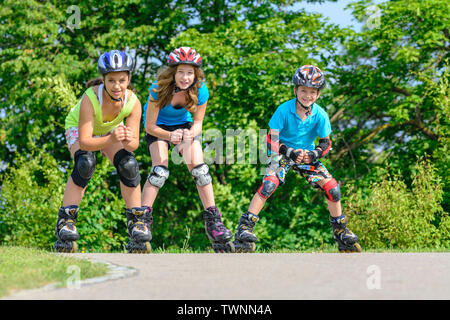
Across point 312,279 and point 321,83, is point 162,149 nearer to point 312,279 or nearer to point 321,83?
point 321,83

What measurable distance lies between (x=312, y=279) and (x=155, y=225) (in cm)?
1097

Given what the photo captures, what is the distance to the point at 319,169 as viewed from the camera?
6582mm

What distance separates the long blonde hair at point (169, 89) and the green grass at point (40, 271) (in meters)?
2.02

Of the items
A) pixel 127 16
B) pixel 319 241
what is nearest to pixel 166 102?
pixel 319 241

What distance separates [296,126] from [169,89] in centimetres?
146

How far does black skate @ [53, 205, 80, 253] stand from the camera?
19.9ft

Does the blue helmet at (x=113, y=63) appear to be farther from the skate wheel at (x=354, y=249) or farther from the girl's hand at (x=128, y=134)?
the skate wheel at (x=354, y=249)

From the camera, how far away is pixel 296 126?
6629 mm

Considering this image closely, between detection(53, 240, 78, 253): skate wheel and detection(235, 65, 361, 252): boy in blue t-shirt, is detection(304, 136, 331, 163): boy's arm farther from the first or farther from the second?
detection(53, 240, 78, 253): skate wheel

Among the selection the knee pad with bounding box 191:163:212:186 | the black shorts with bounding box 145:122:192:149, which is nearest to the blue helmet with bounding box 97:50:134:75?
the black shorts with bounding box 145:122:192:149

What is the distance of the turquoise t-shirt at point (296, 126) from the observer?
6.60m

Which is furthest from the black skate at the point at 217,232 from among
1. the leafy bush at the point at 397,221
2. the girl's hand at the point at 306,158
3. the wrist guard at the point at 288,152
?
the leafy bush at the point at 397,221

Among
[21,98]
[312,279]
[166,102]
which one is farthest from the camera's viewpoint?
[21,98]

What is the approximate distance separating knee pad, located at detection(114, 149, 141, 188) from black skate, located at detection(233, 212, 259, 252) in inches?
47.2
